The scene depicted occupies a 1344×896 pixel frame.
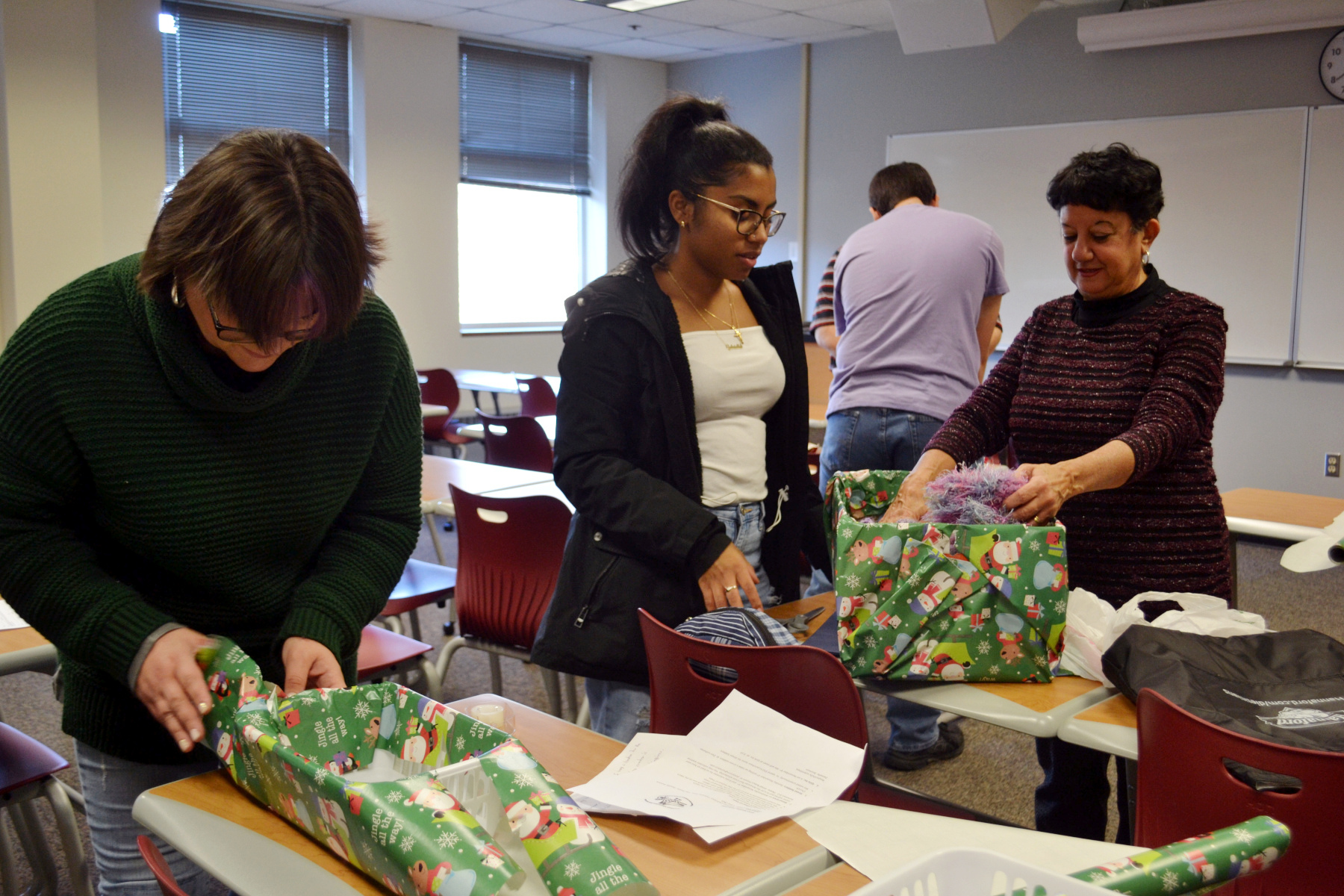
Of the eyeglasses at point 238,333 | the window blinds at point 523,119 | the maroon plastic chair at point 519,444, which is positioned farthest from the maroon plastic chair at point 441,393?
the eyeglasses at point 238,333

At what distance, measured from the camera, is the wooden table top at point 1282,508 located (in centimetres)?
292

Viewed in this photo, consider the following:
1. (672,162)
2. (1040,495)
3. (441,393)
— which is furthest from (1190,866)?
(441,393)

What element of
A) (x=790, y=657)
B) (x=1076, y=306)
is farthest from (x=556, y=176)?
(x=790, y=657)

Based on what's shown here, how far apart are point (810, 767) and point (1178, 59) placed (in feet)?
19.7

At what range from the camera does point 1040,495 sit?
1.59 metres

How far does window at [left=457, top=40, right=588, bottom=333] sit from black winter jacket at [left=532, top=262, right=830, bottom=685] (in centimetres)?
624

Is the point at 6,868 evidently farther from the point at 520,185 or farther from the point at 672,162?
the point at 520,185

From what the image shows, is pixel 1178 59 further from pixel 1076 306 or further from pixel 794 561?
pixel 794 561

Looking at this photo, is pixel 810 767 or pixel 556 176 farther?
pixel 556 176

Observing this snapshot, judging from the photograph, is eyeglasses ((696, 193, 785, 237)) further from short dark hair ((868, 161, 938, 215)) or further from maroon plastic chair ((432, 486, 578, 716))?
short dark hair ((868, 161, 938, 215))

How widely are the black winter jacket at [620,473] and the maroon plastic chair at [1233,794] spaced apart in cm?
64

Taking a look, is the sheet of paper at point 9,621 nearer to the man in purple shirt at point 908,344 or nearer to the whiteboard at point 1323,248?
the man in purple shirt at point 908,344

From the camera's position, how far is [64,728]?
4.18 feet

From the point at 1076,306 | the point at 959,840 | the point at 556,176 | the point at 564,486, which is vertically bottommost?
the point at 959,840
